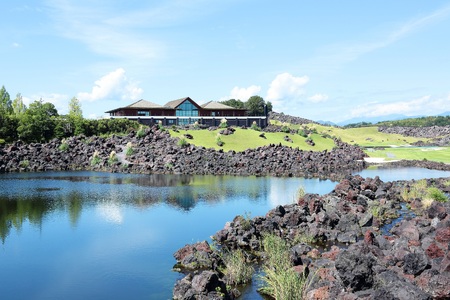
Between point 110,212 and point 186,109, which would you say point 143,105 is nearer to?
point 186,109

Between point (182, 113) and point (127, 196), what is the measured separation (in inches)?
3051

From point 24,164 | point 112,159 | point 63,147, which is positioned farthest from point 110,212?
point 63,147

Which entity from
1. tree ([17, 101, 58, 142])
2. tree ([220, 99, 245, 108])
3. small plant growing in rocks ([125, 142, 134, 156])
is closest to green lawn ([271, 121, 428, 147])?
tree ([220, 99, 245, 108])

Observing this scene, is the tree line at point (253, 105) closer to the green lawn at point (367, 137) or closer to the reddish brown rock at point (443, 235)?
the green lawn at point (367, 137)

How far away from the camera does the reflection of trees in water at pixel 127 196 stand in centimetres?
3928

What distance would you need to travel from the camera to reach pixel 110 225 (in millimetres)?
34906

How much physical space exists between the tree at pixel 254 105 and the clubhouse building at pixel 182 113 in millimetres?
30288

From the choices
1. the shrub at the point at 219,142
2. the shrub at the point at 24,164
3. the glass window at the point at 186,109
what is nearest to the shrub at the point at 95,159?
the shrub at the point at 24,164

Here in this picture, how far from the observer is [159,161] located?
77812 millimetres

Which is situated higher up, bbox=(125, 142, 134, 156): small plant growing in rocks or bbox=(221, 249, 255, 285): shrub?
bbox=(125, 142, 134, 156): small plant growing in rocks

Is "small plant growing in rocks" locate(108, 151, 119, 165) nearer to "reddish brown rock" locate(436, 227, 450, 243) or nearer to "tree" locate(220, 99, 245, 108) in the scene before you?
"reddish brown rock" locate(436, 227, 450, 243)

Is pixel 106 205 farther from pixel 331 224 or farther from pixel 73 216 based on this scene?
pixel 331 224

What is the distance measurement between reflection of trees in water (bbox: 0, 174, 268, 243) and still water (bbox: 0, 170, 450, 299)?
4.4 inches

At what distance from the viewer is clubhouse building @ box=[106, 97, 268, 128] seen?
117 metres
